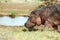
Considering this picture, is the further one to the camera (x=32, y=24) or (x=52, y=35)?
(x=32, y=24)

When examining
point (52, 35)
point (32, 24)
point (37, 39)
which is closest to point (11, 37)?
point (37, 39)

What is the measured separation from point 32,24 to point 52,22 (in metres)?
0.78

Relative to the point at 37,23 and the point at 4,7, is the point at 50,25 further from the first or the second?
the point at 4,7

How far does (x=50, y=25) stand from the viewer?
1050 cm

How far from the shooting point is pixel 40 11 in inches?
423

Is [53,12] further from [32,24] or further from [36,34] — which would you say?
[36,34]

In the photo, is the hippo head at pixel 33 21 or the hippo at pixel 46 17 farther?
the hippo head at pixel 33 21

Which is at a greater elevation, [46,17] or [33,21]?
[46,17]

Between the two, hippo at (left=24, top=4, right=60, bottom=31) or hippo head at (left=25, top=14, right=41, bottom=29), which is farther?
hippo head at (left=25, top=14, right=41, bottom=29)

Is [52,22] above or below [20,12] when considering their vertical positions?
above

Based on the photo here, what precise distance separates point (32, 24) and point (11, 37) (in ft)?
8.93

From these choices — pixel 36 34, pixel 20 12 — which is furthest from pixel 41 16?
pixel 20 12

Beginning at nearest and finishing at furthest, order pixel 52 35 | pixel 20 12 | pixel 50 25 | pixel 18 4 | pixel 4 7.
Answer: pixel 52 35
pixel 50 25
pixel 20 12
pixel 4 7
pixel 18 4

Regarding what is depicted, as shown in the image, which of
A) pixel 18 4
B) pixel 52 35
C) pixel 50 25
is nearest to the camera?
pixel 52 35
